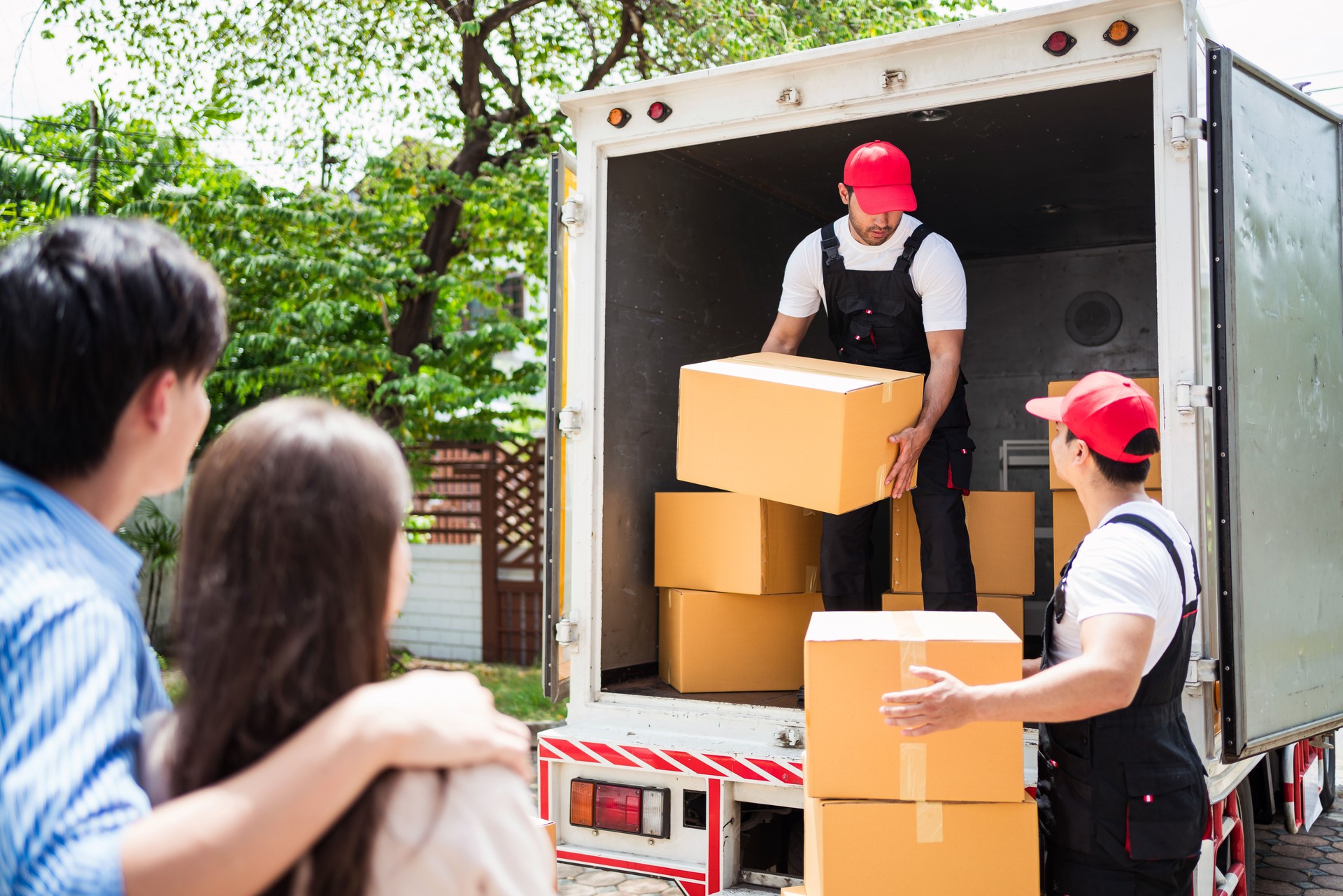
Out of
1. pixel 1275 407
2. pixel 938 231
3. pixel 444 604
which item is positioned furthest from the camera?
pixel 444 604

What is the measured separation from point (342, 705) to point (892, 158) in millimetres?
2804

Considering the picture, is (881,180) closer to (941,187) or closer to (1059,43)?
(1059,43)

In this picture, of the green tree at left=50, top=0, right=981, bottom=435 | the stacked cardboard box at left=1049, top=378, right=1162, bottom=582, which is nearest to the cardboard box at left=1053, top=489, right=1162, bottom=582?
the stacked cardboard box at left=1049, top=378, right=1162, bottom=582

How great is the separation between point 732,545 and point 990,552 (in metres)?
0.91

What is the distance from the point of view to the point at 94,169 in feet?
21.8

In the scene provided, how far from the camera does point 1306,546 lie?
279 centimetres

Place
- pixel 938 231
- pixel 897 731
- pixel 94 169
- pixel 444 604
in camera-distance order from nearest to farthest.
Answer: pixel 897 731
pixel 938 231
pixel 94 169
pixel 444 604

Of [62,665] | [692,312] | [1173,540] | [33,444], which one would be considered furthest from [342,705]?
[692,312]

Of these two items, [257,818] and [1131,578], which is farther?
[1131,578]

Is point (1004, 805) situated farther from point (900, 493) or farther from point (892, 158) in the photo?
point (892, 158)

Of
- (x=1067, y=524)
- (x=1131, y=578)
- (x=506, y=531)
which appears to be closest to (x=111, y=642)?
(x=1131, y=578)

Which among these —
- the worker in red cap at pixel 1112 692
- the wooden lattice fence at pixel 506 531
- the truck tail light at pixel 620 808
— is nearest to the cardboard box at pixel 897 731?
the worker in red cap at pixel 1112 692

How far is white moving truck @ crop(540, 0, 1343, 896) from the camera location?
2.52 metres

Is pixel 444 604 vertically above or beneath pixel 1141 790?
beneath
